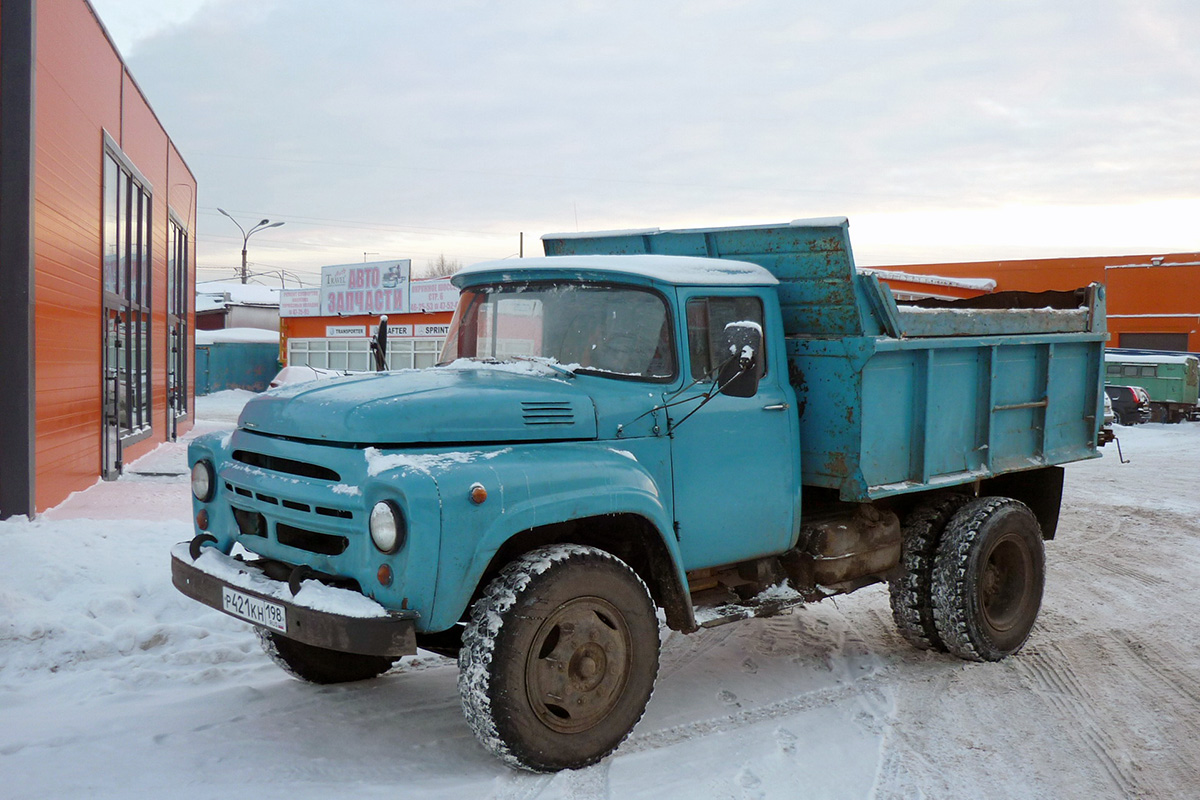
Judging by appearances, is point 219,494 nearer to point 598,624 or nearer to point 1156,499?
point 598,624

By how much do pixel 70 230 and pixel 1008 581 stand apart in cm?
950

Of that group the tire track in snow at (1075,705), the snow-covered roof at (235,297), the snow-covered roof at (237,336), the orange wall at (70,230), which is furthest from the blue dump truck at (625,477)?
the snow-covered roof at (235,297)

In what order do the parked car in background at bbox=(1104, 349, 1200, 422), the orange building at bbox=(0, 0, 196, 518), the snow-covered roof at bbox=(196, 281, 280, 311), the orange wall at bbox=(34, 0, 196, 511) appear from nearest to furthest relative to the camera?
the orange building at bbox=(0, 0, 196, 518) < the orange wall at bbox=(34, 0, 196, 511) < the parked car in background at bbox=(1104, 349, 1200, 422) < the snow-covered roof at bbox=(196, 281, 280, 311)

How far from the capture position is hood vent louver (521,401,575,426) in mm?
4301

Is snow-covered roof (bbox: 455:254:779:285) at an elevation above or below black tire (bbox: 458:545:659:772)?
above

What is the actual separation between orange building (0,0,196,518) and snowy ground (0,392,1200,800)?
189 cm

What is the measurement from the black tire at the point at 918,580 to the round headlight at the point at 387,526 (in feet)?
11.6

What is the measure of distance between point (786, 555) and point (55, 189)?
8.11 metres

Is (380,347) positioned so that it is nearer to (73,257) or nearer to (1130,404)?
(73,257)

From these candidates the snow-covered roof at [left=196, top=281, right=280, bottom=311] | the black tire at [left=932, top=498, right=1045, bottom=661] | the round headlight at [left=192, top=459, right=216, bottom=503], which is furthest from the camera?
the snow-covered roof at [left=196, top=281, right=280, bottom=311]

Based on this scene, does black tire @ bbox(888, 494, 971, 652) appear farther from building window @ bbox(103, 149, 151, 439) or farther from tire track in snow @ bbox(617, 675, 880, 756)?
building window @ bbox(103, 149, 151, 439)

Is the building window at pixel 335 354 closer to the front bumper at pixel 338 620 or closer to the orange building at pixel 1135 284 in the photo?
the orange building at pixel 1135 284

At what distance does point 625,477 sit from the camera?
4285 millimetres

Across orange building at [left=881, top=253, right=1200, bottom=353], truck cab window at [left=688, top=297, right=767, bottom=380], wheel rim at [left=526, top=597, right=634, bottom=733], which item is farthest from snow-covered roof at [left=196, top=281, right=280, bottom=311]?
wheel rim at [left=526, top=597, right=634, bottom=733]
